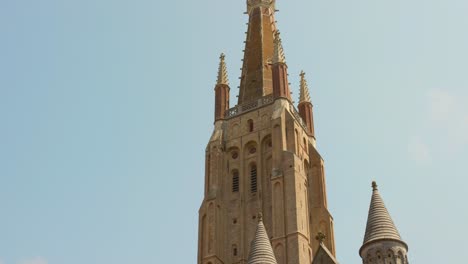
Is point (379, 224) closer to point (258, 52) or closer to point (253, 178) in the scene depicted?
point (253, 178)

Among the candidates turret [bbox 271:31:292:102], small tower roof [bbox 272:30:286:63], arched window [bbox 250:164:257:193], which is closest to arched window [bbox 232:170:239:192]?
arched window [bbox 250:164:257:193]

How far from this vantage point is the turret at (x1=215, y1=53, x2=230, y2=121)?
6222 cm

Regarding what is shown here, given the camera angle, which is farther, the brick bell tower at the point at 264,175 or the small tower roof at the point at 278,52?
the small tower roof at the point at 278,52

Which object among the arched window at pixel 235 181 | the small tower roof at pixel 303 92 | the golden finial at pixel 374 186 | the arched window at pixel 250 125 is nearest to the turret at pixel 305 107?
the small tower roof at pixel 303 92

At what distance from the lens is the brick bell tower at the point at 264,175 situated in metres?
52.9

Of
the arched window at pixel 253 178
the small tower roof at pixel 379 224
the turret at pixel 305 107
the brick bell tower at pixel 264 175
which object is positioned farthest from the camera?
the turret at pixel 305 107

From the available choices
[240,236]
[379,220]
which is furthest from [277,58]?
[379,220]

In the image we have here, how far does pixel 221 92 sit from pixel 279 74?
5.81 m

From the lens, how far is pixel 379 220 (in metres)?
33.4

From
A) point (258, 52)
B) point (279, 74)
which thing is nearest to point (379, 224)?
point (279, 74)

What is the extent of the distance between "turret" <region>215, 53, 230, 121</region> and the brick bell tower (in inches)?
3.3

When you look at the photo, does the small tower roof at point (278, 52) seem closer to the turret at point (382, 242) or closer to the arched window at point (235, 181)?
the arched window at point (235, 181)

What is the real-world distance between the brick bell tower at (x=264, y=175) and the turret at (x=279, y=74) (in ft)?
0.26

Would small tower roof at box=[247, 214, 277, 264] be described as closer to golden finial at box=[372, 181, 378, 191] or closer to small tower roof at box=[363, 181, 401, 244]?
small tower roof at box=[363, 181, 401, 244]
